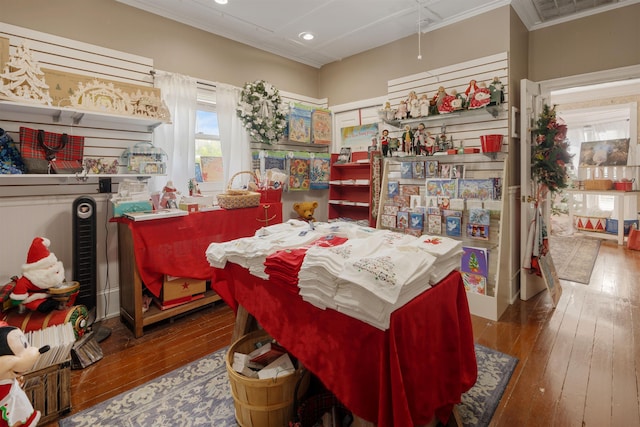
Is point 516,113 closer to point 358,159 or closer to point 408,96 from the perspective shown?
point 408,96

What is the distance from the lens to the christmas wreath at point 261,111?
Answer: 4039mm

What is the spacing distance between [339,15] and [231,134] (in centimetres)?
181

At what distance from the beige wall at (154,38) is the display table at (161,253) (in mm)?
1695

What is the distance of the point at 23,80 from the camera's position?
2.47 meters

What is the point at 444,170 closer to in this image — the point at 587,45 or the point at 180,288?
the point at 587,45

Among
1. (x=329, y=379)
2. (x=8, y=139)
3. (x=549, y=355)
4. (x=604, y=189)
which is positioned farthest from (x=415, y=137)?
(x=604, y=189)

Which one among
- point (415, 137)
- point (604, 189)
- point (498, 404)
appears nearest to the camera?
point (498, 404)

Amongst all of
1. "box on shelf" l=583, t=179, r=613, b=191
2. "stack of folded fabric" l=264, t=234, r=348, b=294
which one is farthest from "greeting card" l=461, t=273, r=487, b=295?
"box on shelf" l=583, t=179, r=613, b=191

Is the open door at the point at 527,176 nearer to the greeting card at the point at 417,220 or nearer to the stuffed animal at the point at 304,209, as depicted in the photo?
the greeting card at the point at 417,220

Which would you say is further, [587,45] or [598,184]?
[598,184]

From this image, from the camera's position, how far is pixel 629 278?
4.38m

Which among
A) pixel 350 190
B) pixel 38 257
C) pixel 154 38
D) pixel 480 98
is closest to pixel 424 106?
pixel 480 98

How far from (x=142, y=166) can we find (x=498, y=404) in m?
3.39

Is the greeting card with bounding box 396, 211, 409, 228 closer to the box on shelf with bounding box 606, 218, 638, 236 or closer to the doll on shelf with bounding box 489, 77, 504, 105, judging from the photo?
A: the doll on shelf with bounding box 489, 77, 504, 105
